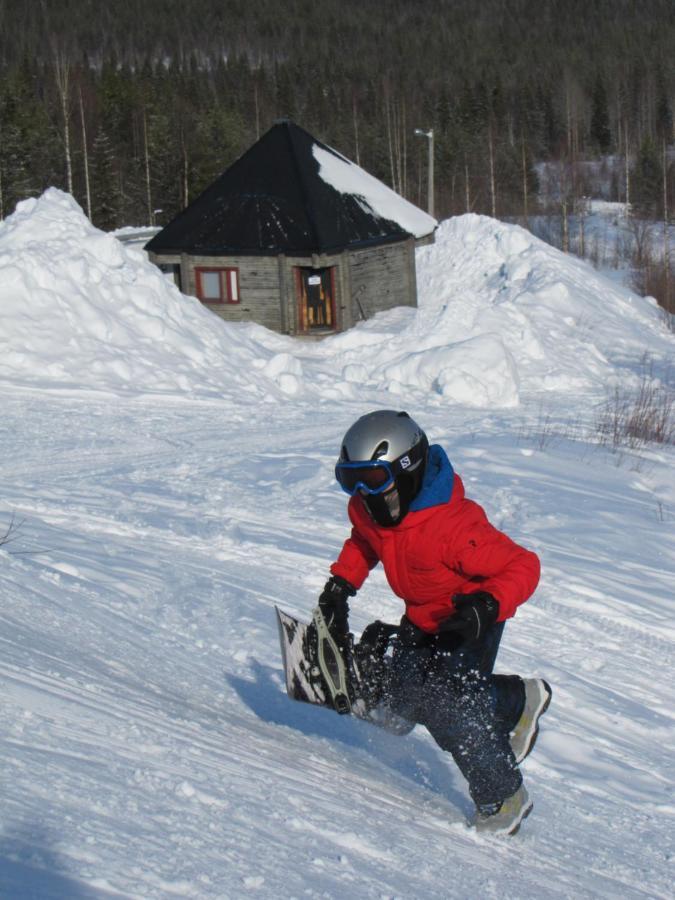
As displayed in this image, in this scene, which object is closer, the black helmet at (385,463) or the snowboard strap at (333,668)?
the black helmet at (385,463)

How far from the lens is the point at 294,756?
426cm

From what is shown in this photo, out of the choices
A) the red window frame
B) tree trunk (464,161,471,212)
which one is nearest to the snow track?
the red window frame

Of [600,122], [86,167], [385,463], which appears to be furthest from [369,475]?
[600,122]

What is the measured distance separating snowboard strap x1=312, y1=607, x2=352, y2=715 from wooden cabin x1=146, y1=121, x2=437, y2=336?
69.3ft

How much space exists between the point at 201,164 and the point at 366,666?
5342 cm

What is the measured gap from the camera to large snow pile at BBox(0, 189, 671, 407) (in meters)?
14.7

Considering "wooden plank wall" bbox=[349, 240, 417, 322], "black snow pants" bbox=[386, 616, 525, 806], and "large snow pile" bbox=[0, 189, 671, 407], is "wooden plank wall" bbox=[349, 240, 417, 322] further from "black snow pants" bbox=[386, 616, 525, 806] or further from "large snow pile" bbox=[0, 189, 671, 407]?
"black snow pants" bbox=[386, 616, 525, 806]

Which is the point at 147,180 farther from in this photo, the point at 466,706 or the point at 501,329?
the point at 466,706

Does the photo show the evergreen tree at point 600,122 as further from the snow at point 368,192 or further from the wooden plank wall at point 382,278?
the wooden plank wall at point 382,278

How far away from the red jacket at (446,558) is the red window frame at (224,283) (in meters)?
22.2

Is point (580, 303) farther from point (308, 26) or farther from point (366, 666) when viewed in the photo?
point (308, 26)

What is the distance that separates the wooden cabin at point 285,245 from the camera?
25.4 meters

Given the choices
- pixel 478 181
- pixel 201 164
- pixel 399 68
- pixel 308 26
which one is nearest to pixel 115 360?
pixel 201 164

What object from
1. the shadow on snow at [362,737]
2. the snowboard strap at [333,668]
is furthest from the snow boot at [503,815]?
the snowboard strap at [333,668]
